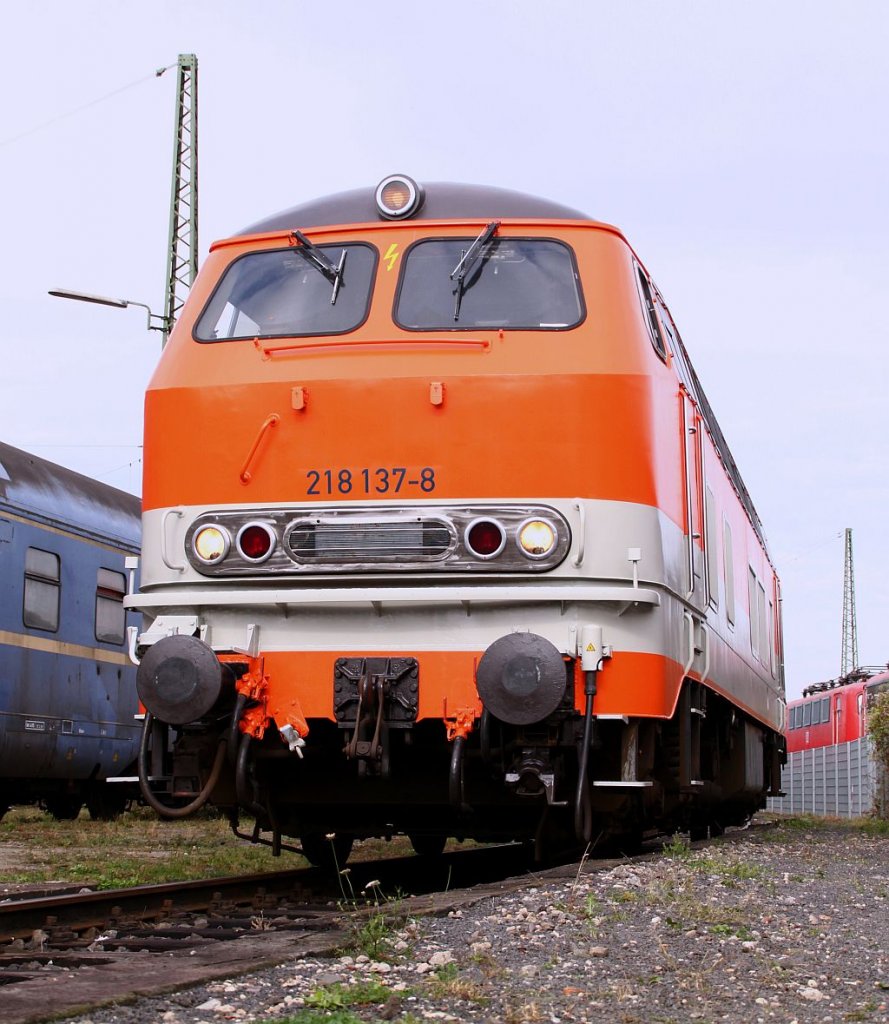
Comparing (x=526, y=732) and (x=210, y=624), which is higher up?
(x=210, y=624)

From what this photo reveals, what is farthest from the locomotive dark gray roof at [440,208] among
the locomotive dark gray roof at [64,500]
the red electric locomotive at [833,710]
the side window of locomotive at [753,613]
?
the red electric locomotive at [833,710]

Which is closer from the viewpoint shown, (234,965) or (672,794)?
(234,965)

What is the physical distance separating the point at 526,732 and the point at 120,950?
6.94 ft

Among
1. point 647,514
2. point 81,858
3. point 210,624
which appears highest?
point 647,514

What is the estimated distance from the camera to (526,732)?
23.1ft

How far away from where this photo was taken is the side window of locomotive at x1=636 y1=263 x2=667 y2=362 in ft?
27.0

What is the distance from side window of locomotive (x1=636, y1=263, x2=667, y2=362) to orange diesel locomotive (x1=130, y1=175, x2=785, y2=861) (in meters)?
0.05

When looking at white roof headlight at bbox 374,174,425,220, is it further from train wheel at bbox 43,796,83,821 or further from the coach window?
train wheel at bbox 43,796,83,821

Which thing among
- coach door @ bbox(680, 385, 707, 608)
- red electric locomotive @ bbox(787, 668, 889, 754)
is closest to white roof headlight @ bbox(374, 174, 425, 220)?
coach door @ bbox(680, 385, 707, 608)

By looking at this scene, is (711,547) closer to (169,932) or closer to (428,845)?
(428,845)

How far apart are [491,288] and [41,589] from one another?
8083 mm

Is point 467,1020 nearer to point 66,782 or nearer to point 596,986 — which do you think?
point 596,986

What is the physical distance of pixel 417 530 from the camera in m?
7.20

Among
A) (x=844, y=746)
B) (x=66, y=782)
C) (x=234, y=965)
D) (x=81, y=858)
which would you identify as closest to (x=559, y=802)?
(x=234, y=965)
